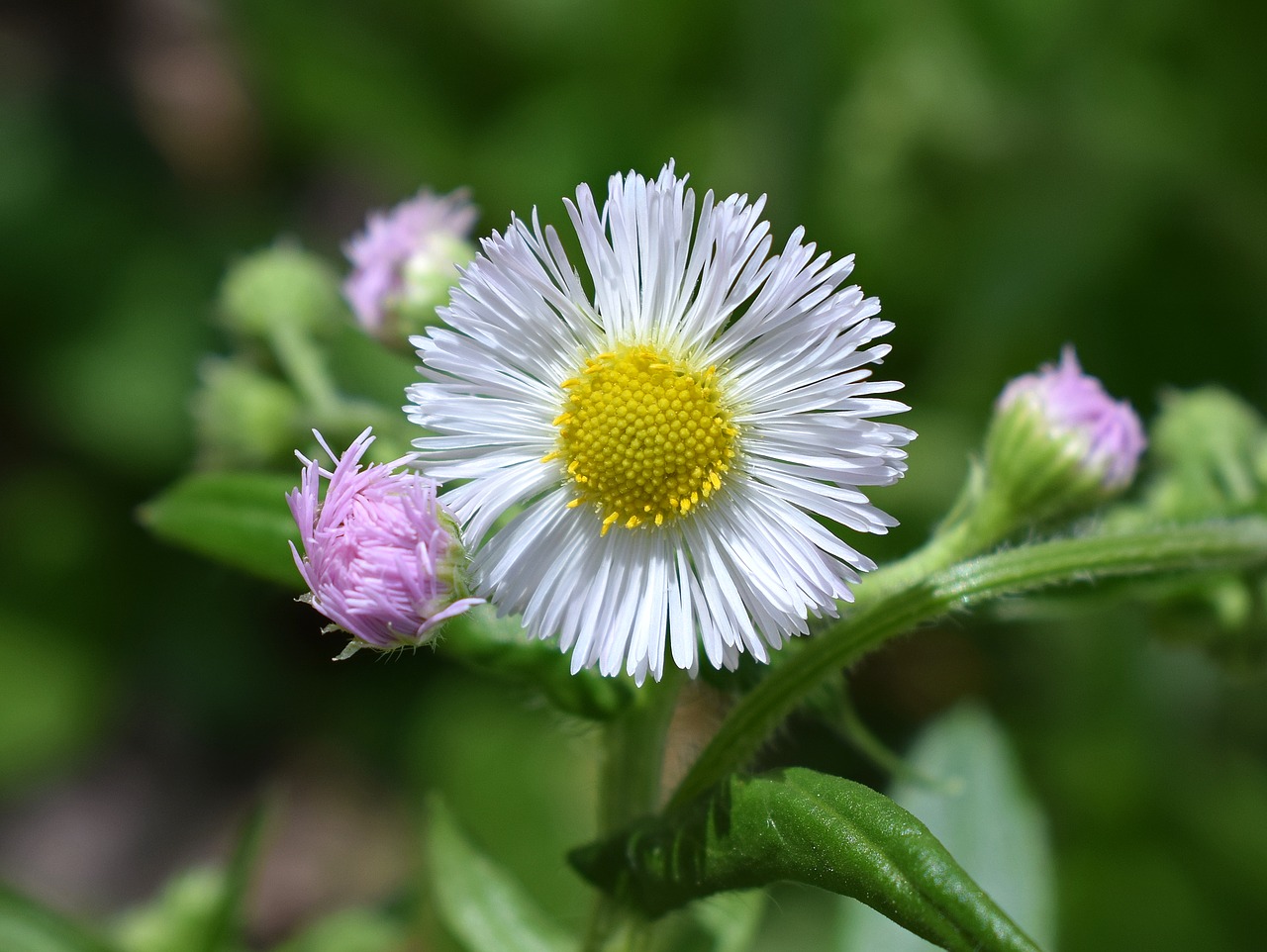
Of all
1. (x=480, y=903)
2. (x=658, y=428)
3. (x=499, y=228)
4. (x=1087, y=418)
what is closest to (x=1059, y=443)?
(x=1087, y=418)

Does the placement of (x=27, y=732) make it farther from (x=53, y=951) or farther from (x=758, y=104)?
(x=758, y=104)

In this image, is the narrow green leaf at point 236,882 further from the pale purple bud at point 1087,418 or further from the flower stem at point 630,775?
the pale purple bud at point 1087,418

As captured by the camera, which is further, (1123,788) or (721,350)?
(1123,788)

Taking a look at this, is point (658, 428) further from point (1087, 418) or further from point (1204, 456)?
point (1204, 456)

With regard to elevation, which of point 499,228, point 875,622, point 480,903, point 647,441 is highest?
point 499,228

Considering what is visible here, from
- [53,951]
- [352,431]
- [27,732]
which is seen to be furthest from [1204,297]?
[27,732]

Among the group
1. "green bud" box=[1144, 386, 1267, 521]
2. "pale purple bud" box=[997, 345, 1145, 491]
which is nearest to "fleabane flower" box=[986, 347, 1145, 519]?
"pale purple bud" box=[997, 345, 1145, 491]
